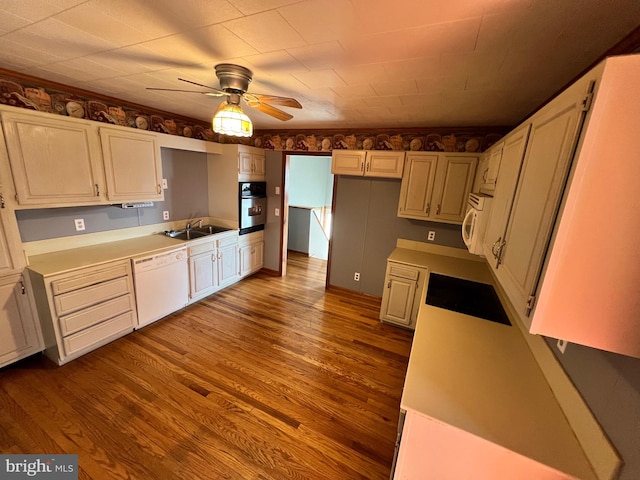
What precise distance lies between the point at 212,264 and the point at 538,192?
11.8ft

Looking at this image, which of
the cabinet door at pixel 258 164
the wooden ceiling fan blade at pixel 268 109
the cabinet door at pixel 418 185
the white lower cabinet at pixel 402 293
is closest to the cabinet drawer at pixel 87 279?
the wooden ceiling fan blade at pixel 268 109

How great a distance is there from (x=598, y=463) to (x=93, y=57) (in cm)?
326

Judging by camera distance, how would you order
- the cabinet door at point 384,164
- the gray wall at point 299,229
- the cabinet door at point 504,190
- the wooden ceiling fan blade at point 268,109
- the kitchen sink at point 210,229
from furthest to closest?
1. the gray wall at point 299,229
2. the kitchen sink at point 210,229
3. the cabinet door at point 384,164
4. the wooden ceiling fan blade at point 268,109
5. the cabinet door at point 504,190

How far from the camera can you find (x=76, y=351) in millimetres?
2311

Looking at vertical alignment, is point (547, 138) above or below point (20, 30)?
below

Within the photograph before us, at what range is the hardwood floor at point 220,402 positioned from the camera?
162 centimetres

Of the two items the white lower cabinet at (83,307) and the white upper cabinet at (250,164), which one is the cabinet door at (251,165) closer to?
the white upper cabinet at (250,164)

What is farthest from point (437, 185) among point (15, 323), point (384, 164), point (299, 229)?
point (15, 323)

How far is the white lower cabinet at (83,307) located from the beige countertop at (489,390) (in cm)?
274

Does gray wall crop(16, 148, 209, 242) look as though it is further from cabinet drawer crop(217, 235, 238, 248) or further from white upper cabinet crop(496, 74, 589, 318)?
white upper cabinet crop(496, 74, 589, 318)

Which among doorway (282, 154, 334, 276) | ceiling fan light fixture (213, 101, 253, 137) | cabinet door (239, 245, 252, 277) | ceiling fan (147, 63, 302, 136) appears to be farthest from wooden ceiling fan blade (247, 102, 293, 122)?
doorway (282, 154, 334, 276)

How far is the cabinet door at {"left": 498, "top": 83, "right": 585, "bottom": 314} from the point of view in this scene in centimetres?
81

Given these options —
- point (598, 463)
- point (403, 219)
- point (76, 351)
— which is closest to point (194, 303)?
point (76, 351)

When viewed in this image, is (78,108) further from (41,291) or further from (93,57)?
(41,291)
